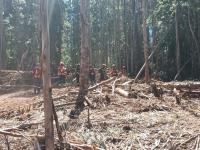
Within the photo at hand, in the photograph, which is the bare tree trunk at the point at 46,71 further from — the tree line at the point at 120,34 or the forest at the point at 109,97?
the tree line at the point at 120,34

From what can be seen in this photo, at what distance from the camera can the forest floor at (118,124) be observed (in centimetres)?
952

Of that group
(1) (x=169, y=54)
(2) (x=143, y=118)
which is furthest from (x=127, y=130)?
(1) (x=169, y=54)

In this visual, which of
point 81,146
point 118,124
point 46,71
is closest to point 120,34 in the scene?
point 118,124

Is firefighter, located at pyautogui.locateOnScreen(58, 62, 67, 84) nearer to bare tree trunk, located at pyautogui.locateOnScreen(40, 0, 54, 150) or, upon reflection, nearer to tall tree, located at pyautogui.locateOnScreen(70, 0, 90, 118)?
tall tree, located at pyautogui.locateOnScreen(70, 0, 90, 118)

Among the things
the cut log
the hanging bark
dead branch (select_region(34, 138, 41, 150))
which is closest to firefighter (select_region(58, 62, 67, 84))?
the cut log

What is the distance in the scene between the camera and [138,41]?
46.2 metres

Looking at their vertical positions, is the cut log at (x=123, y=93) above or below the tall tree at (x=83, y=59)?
below

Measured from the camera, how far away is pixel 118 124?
37.6 ft

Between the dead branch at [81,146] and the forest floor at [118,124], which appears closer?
the dead branch at [81,146]

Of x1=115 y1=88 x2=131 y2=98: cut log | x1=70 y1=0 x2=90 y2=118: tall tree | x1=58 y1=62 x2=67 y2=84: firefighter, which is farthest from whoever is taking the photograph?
x1=58 y1=62 x2=67 y2=84: firefighter

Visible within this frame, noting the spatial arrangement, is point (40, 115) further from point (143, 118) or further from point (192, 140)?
point (192, 140)

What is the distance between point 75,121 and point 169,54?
87.9 ft

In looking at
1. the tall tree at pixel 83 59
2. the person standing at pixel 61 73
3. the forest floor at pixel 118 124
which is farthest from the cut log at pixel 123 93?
the person standing at pixel 61 73

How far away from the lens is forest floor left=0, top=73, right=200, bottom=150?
952 centimetres
